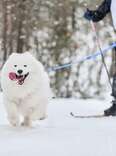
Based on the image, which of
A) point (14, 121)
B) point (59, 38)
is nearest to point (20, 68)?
point (14, 121)

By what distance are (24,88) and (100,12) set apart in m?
1.86

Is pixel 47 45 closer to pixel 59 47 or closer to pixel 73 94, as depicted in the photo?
pixel 59 47

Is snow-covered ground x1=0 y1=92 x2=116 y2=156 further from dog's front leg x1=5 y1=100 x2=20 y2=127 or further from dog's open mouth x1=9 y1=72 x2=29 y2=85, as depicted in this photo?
dog's open mouth x1=9 y1=72 x2=29 y2=85

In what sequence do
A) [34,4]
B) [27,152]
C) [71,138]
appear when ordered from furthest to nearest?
[34,4] < [71,138] < [27,152]

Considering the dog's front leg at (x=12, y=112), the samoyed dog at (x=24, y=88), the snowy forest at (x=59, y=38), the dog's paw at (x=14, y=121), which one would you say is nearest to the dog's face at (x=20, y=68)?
the samoyed dog at (x=24, y=88)

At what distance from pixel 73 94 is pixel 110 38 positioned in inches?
62.1

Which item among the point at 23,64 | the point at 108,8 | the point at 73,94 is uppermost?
the point at 108,8

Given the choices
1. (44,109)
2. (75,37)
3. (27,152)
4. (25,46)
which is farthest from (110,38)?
(27,152)

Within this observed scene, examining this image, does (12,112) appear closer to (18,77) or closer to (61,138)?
(18,77)

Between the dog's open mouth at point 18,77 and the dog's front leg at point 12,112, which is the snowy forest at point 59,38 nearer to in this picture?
the dog's front leg at point 12,112

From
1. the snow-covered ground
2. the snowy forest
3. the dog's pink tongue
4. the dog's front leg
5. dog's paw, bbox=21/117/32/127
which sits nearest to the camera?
the snow-covered ground

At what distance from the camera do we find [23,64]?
595 cm

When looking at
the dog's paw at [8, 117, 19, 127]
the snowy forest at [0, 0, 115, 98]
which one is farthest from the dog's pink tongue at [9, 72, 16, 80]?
the snowy forest at [0, 0, 115, 98]

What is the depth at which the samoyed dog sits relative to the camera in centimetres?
595
